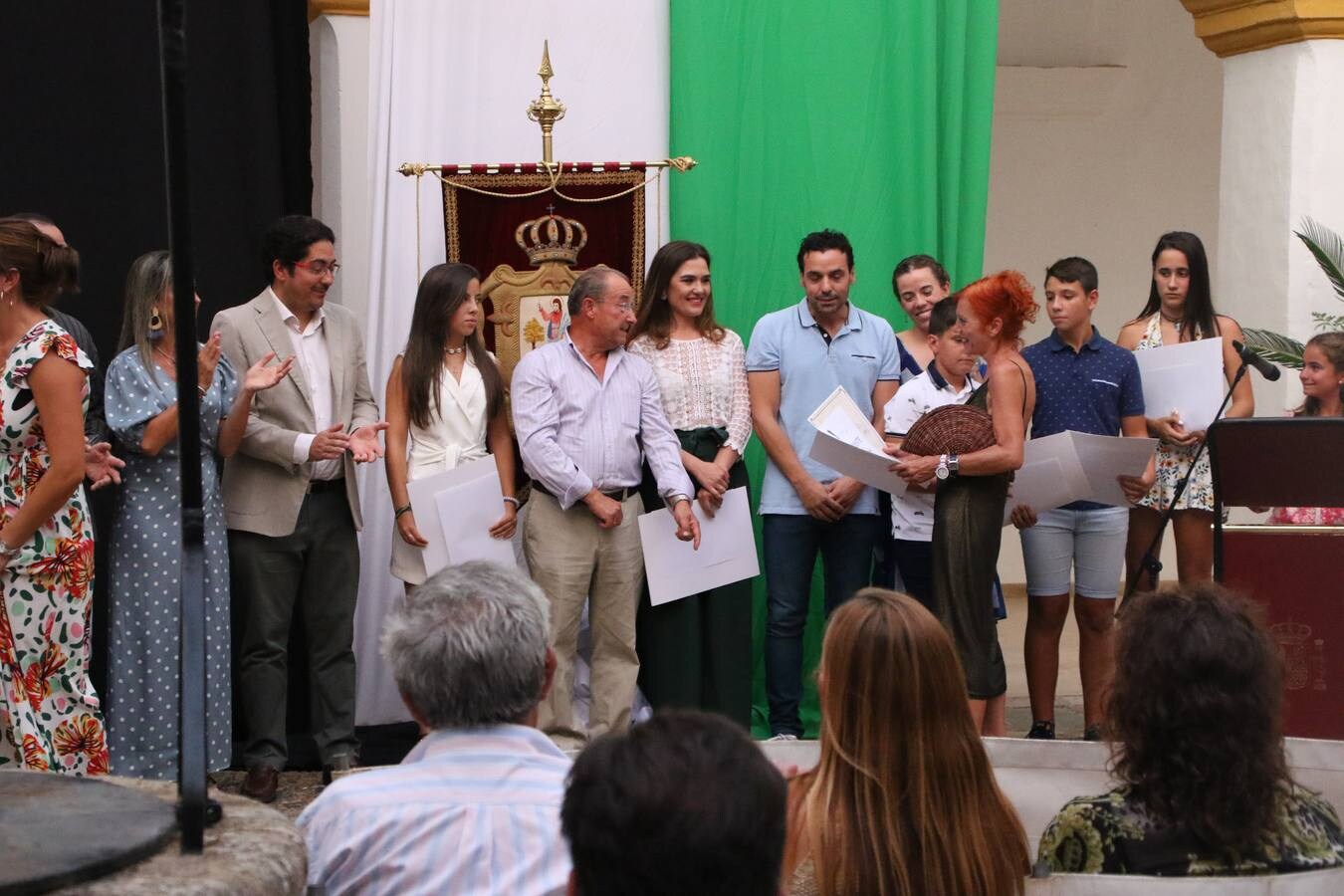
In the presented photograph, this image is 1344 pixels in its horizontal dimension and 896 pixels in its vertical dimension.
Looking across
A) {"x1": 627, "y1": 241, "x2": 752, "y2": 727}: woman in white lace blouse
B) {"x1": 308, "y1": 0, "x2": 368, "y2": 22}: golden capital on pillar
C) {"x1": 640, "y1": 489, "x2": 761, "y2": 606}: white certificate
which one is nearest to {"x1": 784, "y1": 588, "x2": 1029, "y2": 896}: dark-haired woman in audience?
{"x1": 640, "y1": 489, "x2": 761, "y2": 606}: white certificate

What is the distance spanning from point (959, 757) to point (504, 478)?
3124 mm

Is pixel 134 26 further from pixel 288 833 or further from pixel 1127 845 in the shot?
pixel 1127 845

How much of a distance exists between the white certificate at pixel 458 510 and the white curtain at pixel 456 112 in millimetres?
673

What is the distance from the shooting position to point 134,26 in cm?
514

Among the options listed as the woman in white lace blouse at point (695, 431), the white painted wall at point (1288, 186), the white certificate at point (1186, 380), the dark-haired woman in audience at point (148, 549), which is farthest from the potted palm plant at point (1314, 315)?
the dark-haired woman in audience at point (148, 549)

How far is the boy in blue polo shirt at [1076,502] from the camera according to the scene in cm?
506

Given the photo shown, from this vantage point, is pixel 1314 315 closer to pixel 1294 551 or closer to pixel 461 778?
pixel 1294 551

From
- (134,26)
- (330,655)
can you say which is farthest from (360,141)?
(330,655)

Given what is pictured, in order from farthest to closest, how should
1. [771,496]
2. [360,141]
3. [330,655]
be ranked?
1. [360,141]
2. [771,496]
3. [330,655]

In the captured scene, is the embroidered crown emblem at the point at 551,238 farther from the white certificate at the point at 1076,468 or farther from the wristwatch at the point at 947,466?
the white certificate at the point at 1076,468

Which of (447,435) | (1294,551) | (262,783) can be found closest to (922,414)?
(1294,551)

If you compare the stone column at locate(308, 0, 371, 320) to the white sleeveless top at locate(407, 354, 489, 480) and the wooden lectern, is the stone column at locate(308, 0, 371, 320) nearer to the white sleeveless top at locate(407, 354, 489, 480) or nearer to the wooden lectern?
the white sleeveless top at locate(407, 354, 489, 480)

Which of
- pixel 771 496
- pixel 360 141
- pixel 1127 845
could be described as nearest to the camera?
pixel 1127 845

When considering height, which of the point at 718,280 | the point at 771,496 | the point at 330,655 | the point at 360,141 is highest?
the point at 360,141
